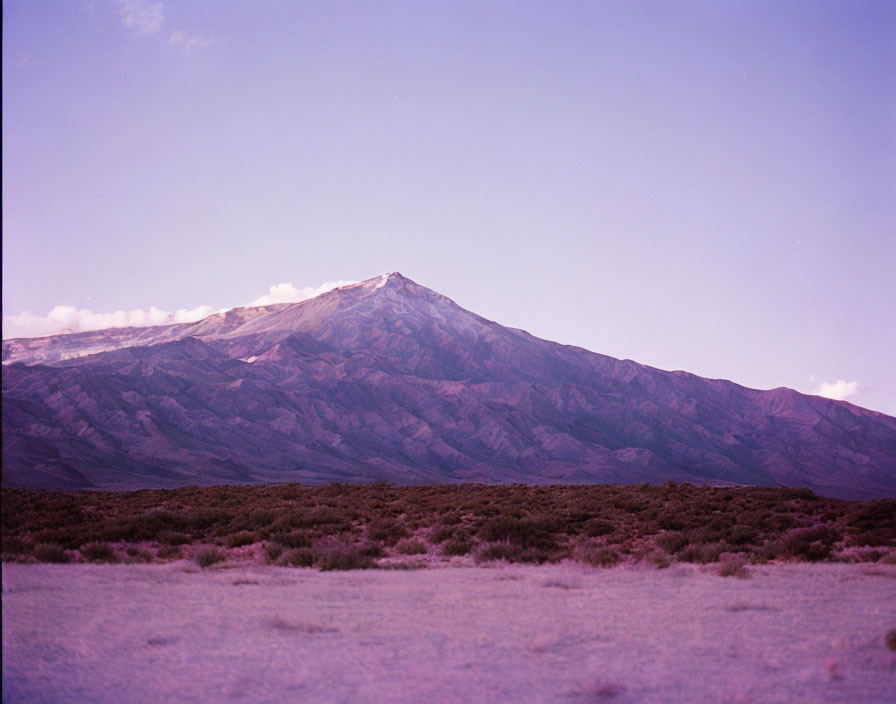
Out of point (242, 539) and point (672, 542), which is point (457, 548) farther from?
point (242, 539)

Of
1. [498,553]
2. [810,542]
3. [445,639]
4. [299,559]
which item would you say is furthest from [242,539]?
[810,542]

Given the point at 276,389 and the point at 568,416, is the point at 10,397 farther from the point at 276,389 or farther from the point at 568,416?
the point at 568,416

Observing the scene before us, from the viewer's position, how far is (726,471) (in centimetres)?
16638

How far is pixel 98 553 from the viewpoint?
16562 mm

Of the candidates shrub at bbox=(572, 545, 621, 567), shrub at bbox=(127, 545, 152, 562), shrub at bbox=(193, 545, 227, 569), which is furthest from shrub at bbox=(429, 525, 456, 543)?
shrub at bbox=(127, 545, 152, 562)

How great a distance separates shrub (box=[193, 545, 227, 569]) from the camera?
590 inches

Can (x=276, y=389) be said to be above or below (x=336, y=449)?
above

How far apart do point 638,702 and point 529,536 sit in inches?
527

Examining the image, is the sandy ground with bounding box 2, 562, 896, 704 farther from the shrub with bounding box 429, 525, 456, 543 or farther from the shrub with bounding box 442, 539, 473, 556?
the shrub with bounding box 429, 525, 456, 543

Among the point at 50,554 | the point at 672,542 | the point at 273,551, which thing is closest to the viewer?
the point at 50,554

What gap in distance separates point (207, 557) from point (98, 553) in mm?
2952

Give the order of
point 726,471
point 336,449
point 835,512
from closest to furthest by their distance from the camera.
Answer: point 835,512
point 336,449
point 726,471

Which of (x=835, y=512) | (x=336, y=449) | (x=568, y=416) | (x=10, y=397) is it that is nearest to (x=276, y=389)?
(x=336, y=449)

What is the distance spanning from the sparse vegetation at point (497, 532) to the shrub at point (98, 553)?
2 centimetres
